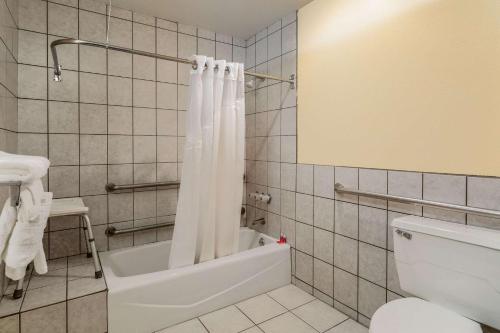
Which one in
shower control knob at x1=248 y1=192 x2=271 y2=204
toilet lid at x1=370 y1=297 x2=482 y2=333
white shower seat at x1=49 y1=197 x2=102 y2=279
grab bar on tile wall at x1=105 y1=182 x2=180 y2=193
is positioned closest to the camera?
toilet lid at x1=370 y1=297 x2=482 y2=333

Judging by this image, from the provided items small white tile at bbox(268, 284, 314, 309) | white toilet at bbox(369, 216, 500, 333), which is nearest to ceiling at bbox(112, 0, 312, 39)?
white toilet at bbox(369, 216, 500, 333)

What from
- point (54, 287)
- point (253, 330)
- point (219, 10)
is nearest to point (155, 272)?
point (54, 287)

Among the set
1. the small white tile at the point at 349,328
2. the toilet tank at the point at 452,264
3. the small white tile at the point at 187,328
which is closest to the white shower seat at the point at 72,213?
the small white tile at the point at 187,328

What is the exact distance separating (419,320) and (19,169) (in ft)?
4.95

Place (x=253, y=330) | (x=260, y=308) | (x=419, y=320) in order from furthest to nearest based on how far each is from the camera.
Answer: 1. (x=260, y=308)
2. (x=253, y=330)
3. (x=419, y=320)

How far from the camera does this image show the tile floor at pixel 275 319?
1.61 m

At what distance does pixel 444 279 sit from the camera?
1.15 meters

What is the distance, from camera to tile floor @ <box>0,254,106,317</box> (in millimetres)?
1297

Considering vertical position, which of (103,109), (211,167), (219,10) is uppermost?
(219,10)

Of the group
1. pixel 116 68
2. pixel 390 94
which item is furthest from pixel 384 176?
pixel 116 68

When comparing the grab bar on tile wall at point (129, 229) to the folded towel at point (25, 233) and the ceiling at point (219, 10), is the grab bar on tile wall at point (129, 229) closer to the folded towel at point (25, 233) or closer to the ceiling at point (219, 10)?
the folded towel at point (25, 233)

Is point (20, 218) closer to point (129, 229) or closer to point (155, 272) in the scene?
point (155, 272)

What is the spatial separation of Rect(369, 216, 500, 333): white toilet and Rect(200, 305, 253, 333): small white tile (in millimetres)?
843

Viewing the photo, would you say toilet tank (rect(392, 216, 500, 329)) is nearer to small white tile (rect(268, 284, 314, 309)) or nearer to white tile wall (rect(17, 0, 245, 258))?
small white tile (rect(268, 284, 314, 309))
